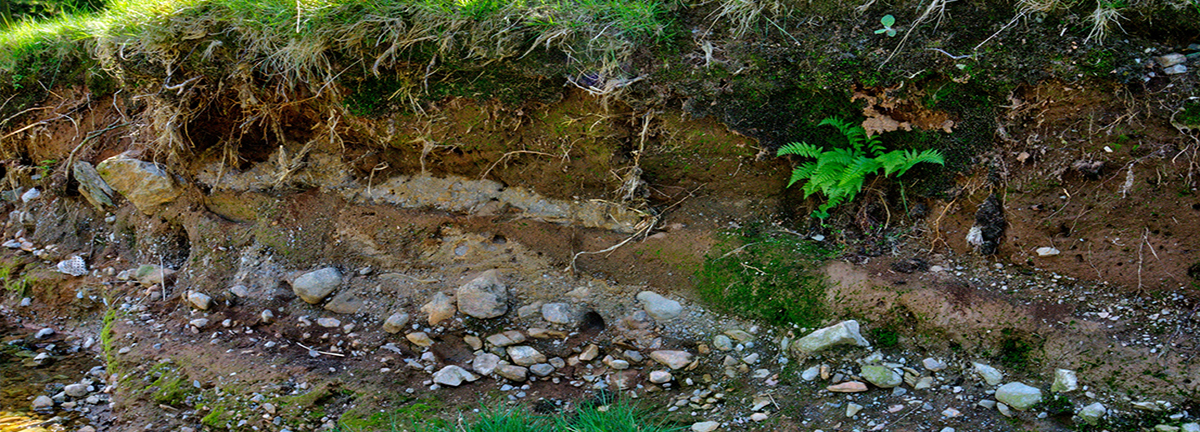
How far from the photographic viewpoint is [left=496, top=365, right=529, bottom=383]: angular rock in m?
2.92

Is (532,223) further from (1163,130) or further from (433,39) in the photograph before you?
(1163,130)

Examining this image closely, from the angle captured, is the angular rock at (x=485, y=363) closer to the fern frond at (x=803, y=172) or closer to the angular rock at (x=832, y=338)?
the angular rock at (x=832, y=338)

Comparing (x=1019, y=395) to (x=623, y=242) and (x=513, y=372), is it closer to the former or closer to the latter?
(x=623, y=242)

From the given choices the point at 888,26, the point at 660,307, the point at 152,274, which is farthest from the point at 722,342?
the point at 152,274

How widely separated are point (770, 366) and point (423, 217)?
1846mm

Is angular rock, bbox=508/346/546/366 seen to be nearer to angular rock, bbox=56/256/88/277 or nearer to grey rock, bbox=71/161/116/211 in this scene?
angular rock, bbox=56/256/88/277

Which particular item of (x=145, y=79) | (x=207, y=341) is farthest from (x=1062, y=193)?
(x=145, y=79)

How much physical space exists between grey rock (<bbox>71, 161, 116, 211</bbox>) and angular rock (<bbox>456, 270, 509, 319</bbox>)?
2.60 meters

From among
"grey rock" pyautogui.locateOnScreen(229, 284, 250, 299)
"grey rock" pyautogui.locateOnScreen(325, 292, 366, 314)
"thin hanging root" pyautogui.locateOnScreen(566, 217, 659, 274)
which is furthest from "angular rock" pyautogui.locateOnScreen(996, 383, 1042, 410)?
"grey rock" pyautogui.locateOnScreen(229, 284, 250, 299)

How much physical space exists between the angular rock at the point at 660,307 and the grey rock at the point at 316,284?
5.01ft

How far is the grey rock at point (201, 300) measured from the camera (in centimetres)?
358

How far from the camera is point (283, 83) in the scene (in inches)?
A: 140

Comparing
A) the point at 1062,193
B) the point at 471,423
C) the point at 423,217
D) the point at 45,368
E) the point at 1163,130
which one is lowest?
the point at 45,368

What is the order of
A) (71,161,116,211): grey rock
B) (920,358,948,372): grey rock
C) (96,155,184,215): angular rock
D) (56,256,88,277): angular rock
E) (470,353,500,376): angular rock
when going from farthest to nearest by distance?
(71,161,116,211): grey rock
(56,256,88,277): angular rock
(96,155,184,215): angular rock
(470,353,500,376): angular rock
(920,358,948,372): grey rock
